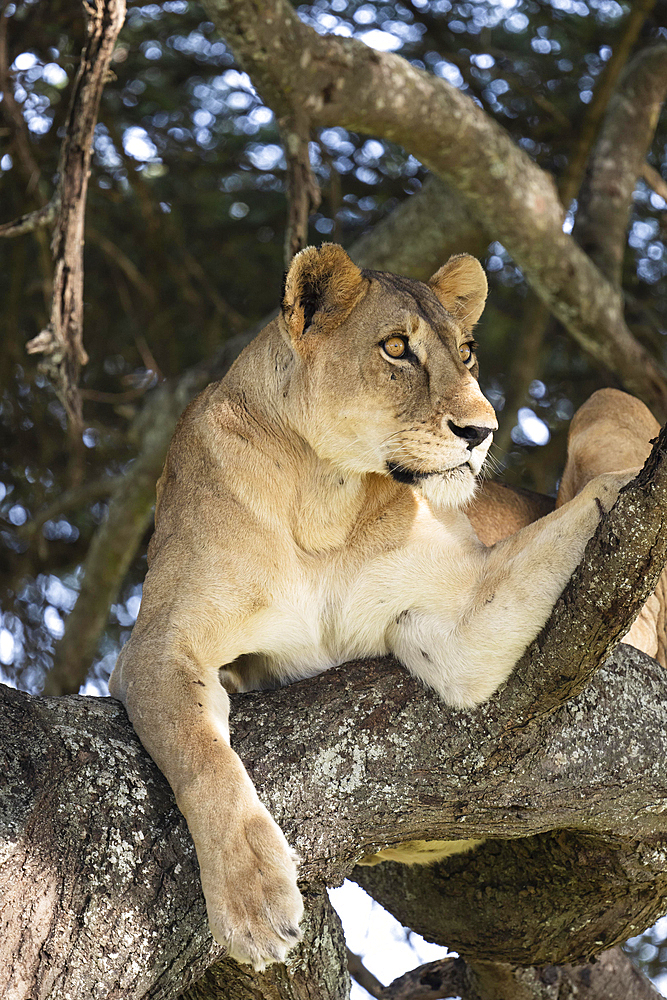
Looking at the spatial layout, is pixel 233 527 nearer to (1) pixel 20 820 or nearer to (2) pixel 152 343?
(1) pixel 20 820

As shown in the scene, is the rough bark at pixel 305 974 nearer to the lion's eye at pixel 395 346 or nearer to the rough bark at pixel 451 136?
the lion's eye at pixel 395 346

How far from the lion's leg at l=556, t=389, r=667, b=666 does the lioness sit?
22.2 inches

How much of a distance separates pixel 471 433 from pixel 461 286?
0.76 metres

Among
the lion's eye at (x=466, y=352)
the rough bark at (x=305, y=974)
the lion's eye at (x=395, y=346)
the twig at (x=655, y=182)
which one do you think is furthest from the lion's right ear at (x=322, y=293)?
the twig at (x=655, y=182)

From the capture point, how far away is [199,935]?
7.54 ft

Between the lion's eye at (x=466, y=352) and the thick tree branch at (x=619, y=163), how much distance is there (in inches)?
104

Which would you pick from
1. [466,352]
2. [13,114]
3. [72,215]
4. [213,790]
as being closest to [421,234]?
[13,114]

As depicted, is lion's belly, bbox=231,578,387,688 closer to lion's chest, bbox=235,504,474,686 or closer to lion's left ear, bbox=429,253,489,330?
lion's chest, bbox=235,504,474,686

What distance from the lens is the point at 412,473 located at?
2.77 m

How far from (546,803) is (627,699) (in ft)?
1.03

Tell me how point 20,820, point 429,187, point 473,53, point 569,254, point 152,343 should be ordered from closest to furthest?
1. point 20,820
2. point 569,254
3. point 429,187
4. point 473,53
5. point 152,343

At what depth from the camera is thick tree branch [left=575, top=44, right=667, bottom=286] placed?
5.45m

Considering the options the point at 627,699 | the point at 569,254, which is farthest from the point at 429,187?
the point at 627,699

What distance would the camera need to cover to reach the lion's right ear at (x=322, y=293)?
9.33 ft
